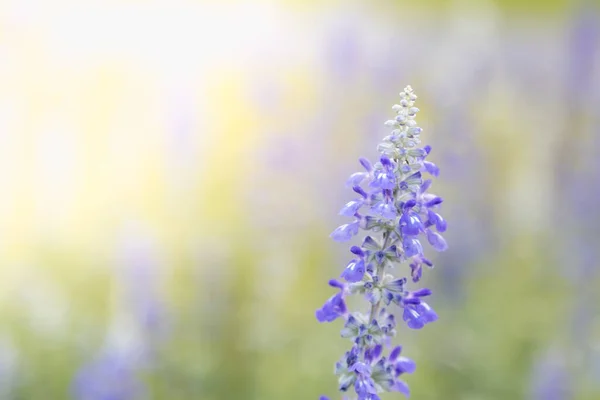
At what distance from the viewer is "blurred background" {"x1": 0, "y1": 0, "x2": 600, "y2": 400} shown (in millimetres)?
4488

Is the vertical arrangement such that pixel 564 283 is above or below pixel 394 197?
above

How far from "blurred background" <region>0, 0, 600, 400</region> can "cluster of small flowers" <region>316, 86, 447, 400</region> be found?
6.86ft

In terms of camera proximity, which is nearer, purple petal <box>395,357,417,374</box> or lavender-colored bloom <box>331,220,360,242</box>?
lavender-colored bloom <box>331,220,360,242</box>

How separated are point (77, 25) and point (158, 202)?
2.85m

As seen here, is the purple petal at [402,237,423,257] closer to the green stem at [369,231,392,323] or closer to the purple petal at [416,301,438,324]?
the green stem at [369,231,392,323]

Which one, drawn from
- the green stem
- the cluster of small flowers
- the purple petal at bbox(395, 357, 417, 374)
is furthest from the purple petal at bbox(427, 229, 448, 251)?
the purple petal at bbox(395, 357, 417, 374)

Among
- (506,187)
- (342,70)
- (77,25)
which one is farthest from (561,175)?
(77,25)

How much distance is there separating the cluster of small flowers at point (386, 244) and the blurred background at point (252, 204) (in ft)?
6.86

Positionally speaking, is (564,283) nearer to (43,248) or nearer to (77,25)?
(43,248)

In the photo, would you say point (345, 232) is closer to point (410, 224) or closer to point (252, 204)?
point (410, 224)

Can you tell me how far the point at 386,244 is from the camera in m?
2.05

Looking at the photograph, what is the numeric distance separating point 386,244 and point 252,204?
367 cm

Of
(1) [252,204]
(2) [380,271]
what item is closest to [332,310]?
(2) [380,271]

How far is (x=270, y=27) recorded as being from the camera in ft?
26.5
